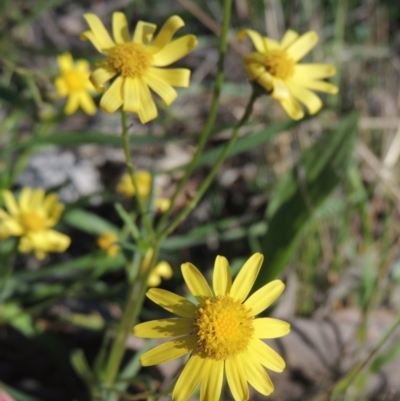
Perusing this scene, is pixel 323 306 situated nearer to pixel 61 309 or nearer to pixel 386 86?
pixel 61 309

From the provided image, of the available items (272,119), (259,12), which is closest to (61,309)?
(272,119)

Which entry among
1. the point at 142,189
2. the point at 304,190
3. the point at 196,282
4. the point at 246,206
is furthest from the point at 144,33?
the point at 246,206

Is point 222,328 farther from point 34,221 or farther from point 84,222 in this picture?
point 84,222

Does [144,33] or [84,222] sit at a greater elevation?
[84,222]

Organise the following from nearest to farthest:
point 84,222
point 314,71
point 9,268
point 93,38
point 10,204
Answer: point 93,38 → point 314,71 → point 9,268 → point 10,204 → point 84,222

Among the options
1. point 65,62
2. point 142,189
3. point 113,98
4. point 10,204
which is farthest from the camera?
point 65,62

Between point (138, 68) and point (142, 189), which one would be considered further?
point (142, 189)

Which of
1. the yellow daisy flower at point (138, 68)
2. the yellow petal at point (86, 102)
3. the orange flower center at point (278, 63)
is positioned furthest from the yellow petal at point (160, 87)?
the yellow petal at point (86, 102)
